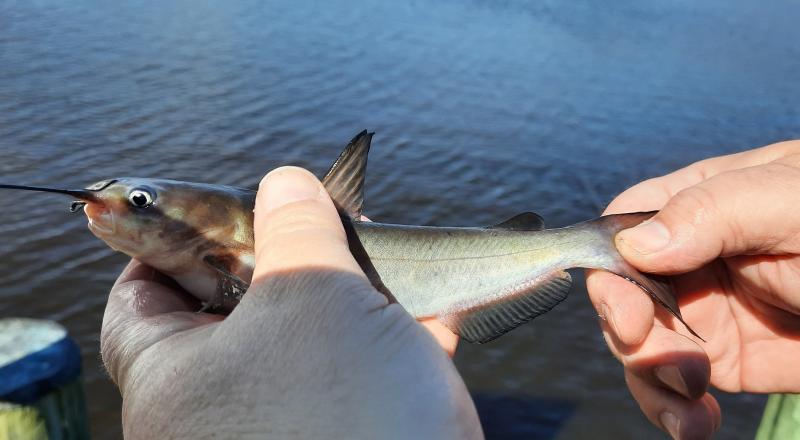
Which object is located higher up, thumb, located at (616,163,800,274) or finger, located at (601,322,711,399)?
thumb, located at (616,163,800,274)

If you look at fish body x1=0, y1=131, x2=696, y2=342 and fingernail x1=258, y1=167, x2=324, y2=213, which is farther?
fish body x1=0, y1=131, x2=696, y2=342

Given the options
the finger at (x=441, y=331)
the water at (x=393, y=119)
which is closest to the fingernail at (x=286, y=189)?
the finger at (x=441, y=331)

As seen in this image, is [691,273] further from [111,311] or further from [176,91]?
[176,91]

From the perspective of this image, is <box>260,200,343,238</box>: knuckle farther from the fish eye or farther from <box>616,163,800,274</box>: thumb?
<box>616,163,800,274</box>: thumb

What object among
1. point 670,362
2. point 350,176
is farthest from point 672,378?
point 350,176

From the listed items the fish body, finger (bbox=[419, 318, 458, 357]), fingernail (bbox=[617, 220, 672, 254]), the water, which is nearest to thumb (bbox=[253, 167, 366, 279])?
the fish body

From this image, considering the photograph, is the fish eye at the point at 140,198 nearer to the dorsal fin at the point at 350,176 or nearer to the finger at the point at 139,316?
the finger at the point at 139,316

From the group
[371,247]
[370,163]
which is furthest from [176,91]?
[371,247]
